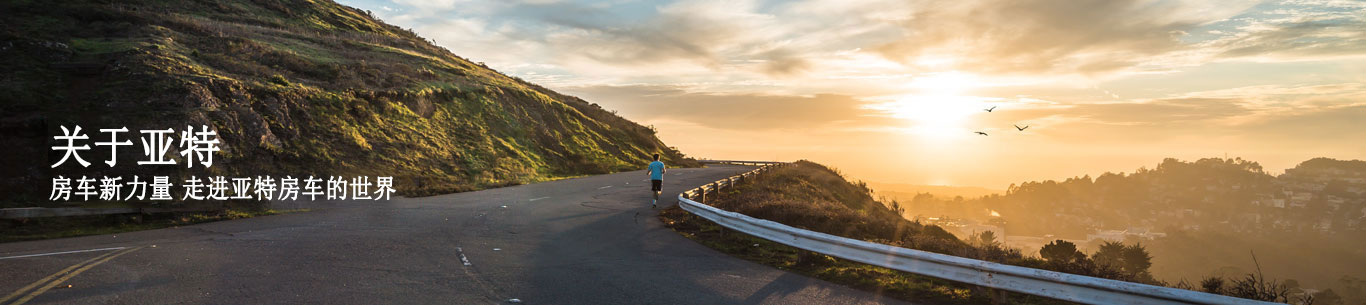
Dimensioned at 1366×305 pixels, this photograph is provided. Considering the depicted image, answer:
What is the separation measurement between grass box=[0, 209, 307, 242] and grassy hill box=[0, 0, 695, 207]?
3.69 m

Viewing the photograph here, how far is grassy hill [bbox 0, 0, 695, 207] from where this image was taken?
794 inches

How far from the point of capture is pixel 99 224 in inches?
579

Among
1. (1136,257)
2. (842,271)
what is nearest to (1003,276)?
(842,271)

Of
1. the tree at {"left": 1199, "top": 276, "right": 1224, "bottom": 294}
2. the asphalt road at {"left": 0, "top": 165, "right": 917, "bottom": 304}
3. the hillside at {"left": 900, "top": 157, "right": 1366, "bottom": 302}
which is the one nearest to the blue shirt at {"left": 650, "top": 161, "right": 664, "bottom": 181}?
the asphalt road at {"left": 0, "top": 165, "right": 917, "bottom": 304}

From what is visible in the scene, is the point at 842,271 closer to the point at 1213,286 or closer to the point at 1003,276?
the point at 1003,276

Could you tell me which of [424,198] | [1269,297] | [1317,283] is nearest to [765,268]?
[1269,297]

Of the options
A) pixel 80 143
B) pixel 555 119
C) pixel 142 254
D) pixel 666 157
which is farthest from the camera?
pixel 666 157

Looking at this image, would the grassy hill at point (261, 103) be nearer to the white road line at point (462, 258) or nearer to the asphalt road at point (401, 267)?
the asphalt road at point (401, 267)

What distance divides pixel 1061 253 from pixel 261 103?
2814 cm

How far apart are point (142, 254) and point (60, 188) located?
1170 cm

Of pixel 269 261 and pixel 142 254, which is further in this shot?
pixel 142 254

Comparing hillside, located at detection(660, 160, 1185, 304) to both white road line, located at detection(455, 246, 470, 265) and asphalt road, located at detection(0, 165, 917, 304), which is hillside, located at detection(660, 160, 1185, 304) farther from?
white road line, located at detection(455, 246, 470, 265)

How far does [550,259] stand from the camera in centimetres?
969

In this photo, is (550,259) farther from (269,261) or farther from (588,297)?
(269,261)
